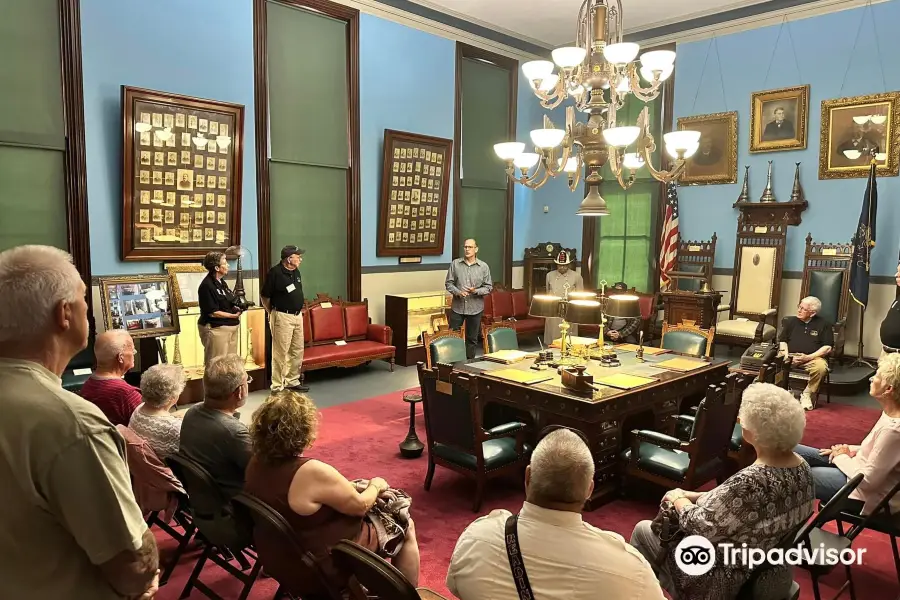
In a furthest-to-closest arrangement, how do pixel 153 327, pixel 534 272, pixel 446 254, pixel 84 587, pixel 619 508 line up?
pixel 534 272 → pixel 446 254 → pixel 153 327 → pixel 619 508 → pixel 84 587

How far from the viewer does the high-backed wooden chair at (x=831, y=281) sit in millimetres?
7469

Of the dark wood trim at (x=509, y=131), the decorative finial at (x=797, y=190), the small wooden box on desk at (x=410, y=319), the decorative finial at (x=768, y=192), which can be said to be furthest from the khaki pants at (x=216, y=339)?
the decorative finial at (x=797, y=190)

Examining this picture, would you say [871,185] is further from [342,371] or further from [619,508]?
[342,371]

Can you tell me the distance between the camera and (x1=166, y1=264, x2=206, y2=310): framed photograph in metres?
6.29

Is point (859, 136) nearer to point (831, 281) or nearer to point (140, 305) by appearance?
point (831, 281)

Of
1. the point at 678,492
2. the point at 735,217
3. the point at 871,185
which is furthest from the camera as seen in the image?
the point at 735,217

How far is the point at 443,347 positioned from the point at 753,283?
522 cm

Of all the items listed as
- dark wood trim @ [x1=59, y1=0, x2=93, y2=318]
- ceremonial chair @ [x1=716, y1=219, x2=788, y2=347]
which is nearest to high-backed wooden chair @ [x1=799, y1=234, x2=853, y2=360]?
ceremonial chair @ [x1=716, y1=219, x2=788, y2=347]

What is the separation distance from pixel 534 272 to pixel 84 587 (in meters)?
9.32

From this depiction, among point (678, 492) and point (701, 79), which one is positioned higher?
point (701, 79)

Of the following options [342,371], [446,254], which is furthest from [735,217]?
[342,371]

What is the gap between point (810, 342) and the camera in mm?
6418

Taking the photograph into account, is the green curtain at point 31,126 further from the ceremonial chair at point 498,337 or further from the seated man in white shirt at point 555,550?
the seated man in white shirt at point 555,550

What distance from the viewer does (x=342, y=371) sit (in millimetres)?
7668
